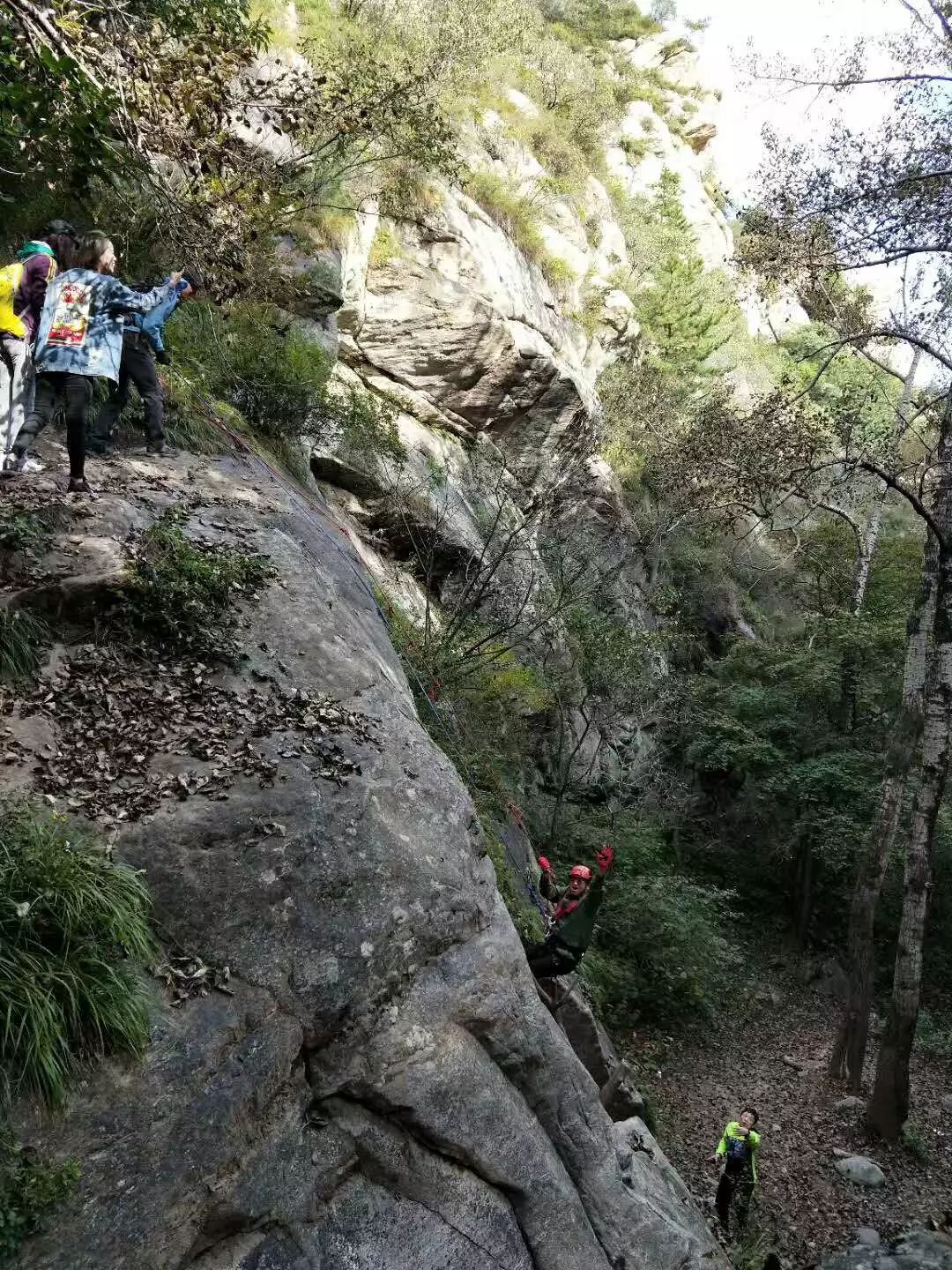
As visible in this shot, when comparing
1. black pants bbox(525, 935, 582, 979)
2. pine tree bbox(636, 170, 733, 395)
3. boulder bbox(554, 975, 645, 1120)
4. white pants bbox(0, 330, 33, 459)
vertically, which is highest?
pine tree bbox(636, 170, 733, 395)

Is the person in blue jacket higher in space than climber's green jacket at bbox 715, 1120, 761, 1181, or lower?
higher

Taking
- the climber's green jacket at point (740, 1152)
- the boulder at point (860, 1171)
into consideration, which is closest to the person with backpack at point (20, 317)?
the climber's green jacket at point (740, 1152)

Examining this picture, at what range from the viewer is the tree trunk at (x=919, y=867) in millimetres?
10125

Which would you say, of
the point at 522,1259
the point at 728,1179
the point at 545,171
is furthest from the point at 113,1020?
the point at 545,171

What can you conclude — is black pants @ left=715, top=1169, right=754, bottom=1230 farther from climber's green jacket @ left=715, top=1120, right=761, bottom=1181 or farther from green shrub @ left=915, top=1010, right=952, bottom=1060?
green shrub @ left=915, top=1010, right=952, bottom=1060

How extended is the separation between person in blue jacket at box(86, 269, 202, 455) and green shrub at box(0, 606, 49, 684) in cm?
289

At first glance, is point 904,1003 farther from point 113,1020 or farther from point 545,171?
point 545,171

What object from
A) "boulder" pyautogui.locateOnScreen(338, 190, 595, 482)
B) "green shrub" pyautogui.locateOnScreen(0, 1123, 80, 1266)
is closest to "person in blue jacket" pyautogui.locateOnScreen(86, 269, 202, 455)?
"green shrub" pyautogui.locateOnScreen(0, 1123, 80, 1266)

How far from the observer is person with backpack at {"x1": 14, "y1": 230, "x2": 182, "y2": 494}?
5.96 m

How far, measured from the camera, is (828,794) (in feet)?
57.3

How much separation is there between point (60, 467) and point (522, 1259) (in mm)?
6719

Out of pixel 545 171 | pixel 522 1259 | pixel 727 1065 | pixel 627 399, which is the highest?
pixel 545 171

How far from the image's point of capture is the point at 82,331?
599cm

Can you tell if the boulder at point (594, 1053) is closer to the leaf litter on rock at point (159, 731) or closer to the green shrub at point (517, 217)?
the leaf litter on rock at point (159, 731)
